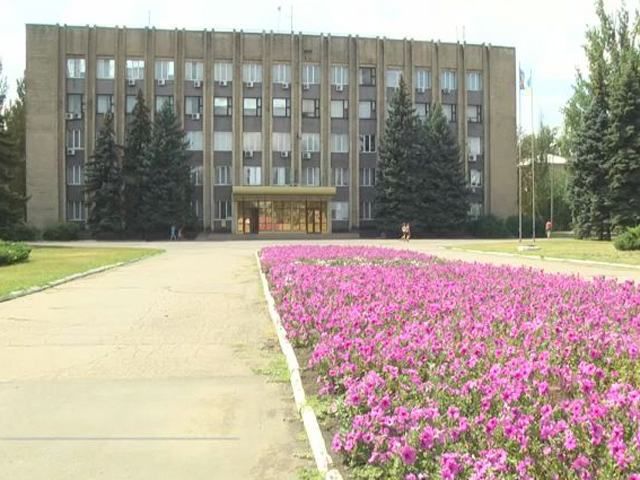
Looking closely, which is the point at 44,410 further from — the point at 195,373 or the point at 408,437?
the point at 408,437

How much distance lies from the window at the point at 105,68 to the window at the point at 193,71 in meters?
6.58

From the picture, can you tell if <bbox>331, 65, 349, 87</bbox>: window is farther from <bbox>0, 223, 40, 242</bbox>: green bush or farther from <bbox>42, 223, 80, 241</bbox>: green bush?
<bbox>0, 223, 40, 242</bbox>: green bush

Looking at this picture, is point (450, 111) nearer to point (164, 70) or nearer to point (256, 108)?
point (256, 108)

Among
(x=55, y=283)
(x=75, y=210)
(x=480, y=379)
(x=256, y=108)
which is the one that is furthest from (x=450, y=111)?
(x=480, y=379)

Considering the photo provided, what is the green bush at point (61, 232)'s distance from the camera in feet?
195

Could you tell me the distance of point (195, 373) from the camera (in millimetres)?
7703

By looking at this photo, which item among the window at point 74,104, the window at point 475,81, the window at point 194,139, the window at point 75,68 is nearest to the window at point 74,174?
the window at point 74,104

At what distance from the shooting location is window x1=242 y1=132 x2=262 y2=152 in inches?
2638

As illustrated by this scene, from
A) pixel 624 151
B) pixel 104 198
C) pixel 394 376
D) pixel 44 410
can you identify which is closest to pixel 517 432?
pixel 394 376

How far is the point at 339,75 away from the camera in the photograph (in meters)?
68.6

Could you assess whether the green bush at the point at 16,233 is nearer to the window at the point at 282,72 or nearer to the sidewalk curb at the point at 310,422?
the window at the point at 282,72

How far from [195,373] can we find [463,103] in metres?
66.3

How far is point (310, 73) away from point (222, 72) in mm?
8294

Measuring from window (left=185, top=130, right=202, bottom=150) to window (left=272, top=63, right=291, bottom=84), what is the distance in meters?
8.86
